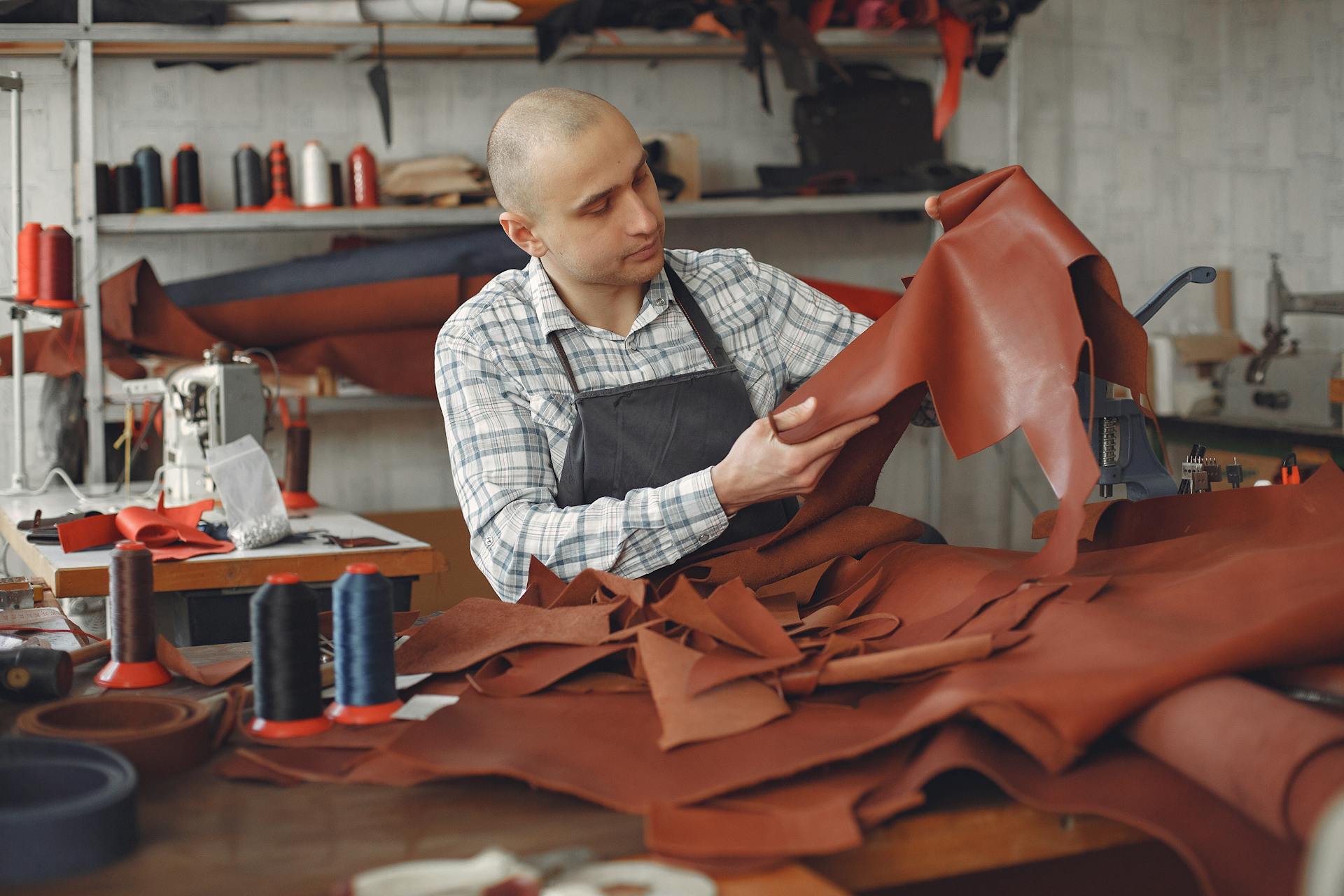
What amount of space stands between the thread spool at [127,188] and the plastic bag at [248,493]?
1543mm

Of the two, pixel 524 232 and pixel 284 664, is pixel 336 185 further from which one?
pixel 284 664

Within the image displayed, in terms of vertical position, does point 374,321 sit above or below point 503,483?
above

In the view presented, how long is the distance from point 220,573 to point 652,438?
0.98 m

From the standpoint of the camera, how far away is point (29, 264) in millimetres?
3207

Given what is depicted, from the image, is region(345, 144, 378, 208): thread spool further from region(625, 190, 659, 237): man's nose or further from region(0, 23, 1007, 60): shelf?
region(625, 190, 659, 237): man's nose

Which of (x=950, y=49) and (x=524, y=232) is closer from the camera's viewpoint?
(x=524, y=232)

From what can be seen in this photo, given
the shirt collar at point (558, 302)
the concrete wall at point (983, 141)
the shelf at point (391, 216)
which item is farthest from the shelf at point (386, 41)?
the shirt collar at point (558, 302)

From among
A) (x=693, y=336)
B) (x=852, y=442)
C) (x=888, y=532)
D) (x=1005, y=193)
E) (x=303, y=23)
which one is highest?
(x=303, y=23)

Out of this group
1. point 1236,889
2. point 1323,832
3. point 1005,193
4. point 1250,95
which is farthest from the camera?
point 1250,95

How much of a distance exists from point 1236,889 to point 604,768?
1.67 ft

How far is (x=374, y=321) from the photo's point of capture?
381 cm

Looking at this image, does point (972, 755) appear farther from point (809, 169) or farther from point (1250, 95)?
point (1250, 95)

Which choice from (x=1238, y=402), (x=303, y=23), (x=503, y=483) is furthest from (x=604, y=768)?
(x=1238, y=402)

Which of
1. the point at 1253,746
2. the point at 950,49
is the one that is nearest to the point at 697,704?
the point at 1253,746
